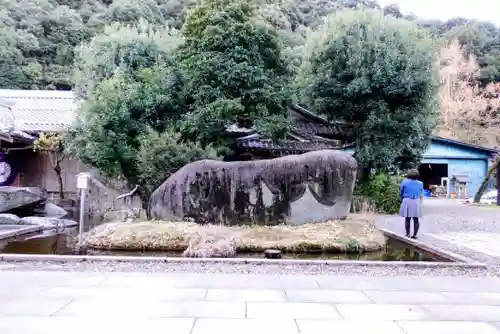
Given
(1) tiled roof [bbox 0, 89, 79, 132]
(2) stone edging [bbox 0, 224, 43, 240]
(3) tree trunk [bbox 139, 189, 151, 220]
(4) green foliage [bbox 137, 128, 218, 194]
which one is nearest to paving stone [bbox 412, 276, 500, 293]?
(4) green foliage [bbox 137, 128, 218, 194]

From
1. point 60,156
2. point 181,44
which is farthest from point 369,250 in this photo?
point 60,156

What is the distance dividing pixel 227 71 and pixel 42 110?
13807 millimetres

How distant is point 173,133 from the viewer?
537 inches

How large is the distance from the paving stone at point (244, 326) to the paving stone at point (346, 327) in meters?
0.13

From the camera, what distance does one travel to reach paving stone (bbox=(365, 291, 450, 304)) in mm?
5457

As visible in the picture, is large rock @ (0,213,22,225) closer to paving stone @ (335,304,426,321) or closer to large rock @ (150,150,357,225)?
large rock @ (150,150,357,225)

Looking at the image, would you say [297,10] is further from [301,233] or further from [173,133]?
[301,233]

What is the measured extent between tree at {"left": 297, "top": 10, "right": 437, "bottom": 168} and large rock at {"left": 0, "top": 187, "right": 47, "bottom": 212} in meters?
12.2

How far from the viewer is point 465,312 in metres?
5.03

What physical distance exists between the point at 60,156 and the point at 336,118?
1269cm

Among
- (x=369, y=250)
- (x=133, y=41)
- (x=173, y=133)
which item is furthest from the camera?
(x=133, y=41)

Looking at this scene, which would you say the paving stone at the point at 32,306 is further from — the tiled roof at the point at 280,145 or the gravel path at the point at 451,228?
the tiled roof at the point at 280,145

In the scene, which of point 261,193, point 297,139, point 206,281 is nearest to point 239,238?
point 261,193

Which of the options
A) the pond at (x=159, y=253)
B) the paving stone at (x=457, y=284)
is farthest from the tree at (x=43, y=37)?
the paving stone at (x=457, y=284)
